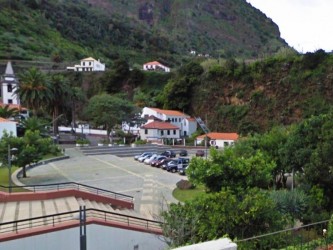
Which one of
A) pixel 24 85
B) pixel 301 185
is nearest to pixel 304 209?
pixel 301 185

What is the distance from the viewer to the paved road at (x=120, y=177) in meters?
26.3

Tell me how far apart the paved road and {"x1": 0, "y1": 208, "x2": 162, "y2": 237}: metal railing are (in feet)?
13.4

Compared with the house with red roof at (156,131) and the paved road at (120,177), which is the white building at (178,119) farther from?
the paved road at (120,177)

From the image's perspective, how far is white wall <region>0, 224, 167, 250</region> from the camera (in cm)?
1397

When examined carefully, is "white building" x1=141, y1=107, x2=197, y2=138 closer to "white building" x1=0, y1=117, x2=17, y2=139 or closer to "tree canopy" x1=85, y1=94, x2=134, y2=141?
"tree canopy" x1=85, y1=94, x2=134, y2=141

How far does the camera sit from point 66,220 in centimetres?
1544

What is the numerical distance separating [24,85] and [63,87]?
5549mm

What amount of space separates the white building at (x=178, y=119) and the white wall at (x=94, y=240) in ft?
168

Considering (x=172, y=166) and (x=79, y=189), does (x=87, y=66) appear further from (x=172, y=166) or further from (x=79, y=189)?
(x=79, y=189)

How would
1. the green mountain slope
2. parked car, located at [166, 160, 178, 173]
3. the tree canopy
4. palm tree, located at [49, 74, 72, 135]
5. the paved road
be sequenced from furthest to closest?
the green mountain slope
the tree canopy
palm tree, located at [49, 74, 72, 135]
parked car, located at [166, 160, 178, 173]
the paved road

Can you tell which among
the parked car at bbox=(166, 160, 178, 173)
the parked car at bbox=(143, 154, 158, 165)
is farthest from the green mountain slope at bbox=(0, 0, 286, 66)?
the parked car at bbox=(166, 160, 178, 173)

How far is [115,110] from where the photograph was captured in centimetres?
6303

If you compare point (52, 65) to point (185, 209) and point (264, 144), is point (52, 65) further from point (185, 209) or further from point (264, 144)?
point (185, 209)

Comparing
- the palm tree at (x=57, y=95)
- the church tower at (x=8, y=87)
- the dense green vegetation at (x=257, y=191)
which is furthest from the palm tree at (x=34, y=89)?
the dense green vegetation at (x=257, y=191)
